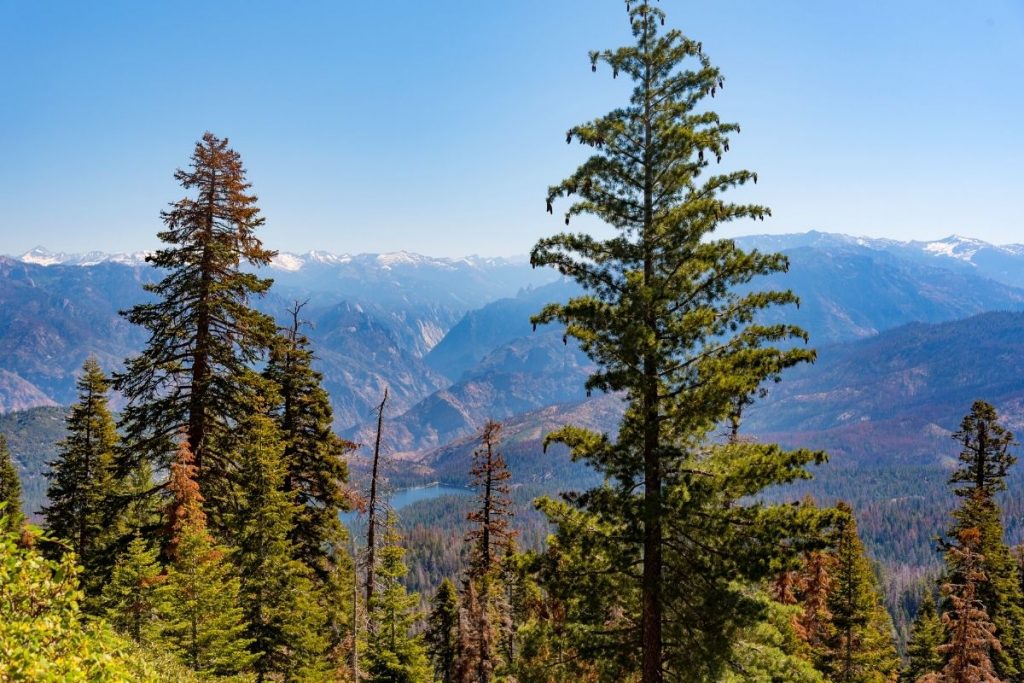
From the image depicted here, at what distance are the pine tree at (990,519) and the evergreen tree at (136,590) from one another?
109 ft

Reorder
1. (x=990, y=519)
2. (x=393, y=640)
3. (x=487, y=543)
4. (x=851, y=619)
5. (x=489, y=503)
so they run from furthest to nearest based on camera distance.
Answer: (x=393, y=640), (x=851, y=619), (x=990, y=519), (x=487, y=543), (x=489, y=503)

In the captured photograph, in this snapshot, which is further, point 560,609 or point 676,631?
point 560,609

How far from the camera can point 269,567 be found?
25547 mm

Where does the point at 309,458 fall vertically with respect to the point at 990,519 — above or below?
above

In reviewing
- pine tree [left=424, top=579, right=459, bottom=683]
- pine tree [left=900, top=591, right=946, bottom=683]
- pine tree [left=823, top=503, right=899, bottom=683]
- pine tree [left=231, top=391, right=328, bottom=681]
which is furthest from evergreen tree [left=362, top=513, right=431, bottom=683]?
pine tree [left=900, top=591, right=946, bottom=683]

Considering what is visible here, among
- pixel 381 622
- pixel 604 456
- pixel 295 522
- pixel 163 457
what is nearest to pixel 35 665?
pixel 604 456

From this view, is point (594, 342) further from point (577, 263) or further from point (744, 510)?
point (744, 510)

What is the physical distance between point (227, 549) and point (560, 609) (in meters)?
14.5

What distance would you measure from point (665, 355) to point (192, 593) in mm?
18823

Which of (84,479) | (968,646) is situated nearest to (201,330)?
(84,479)

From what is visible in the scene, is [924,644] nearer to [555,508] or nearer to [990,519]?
[990,519]

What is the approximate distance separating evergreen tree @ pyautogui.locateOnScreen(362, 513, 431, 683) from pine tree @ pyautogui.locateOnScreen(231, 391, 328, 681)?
301 inches

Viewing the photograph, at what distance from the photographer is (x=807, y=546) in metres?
11.6

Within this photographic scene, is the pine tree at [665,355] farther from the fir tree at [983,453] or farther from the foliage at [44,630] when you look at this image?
the fir tree at [983,453]
